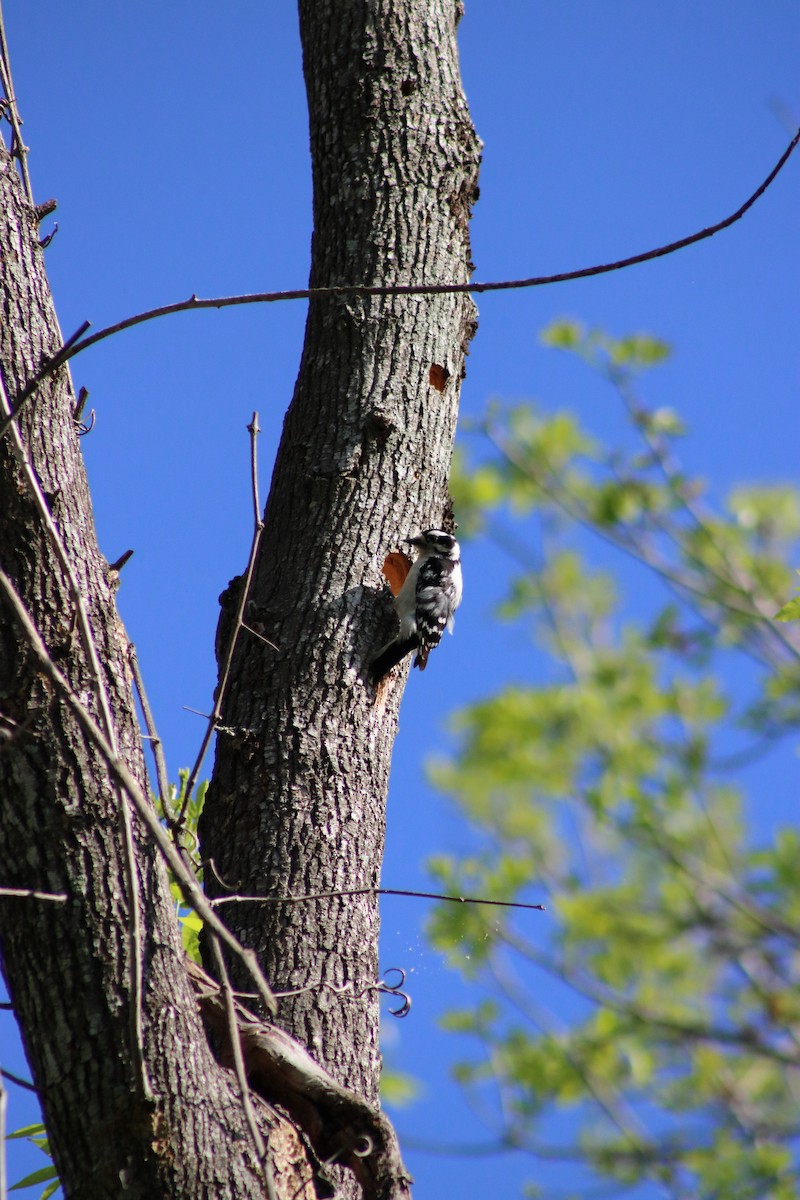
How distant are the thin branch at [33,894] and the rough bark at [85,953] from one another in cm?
1

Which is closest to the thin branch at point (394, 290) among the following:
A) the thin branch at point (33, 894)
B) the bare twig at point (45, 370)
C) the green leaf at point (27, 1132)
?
the bare twig at point (45, 370)

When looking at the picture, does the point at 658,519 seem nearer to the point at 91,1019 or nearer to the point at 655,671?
the point at 655,671

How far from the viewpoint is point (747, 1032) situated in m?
6.41

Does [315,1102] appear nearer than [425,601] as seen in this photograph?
Yes

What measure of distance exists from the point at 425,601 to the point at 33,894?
10.0ft

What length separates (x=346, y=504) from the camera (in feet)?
11.2

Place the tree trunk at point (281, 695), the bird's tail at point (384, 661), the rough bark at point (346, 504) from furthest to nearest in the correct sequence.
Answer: the bird's tail at point (384, 661), the rough bark at point (346, 504), the tree trunk at point (281, 695)

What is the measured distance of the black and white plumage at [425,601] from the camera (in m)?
3.38

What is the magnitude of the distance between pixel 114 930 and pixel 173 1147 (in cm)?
40

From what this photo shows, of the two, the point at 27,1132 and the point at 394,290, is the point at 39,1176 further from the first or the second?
the point at 394,290

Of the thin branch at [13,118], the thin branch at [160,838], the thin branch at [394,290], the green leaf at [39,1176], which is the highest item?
the thin branch at [13,118]

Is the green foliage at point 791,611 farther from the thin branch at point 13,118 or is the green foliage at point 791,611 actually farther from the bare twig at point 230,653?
the thin branch at point 13,118

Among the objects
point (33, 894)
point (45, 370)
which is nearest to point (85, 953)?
point (33, 894)

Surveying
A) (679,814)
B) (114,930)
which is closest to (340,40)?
(114,930)
